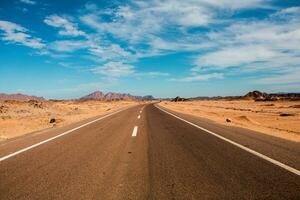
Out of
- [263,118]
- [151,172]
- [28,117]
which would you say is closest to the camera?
[151,172]

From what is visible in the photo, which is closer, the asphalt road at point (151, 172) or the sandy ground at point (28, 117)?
the asphalt road at point (151, 172)

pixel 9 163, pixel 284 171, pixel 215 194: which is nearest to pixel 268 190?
pixel 215 194

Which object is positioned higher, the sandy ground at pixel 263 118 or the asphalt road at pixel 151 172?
the asphalt road at pixel 151 172

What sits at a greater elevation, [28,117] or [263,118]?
[28,117]

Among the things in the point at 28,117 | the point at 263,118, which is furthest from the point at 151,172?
the point at 263,118

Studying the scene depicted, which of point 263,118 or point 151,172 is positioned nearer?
point 151,172

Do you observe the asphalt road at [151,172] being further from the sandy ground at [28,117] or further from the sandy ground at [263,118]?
the sandy ground at [28,117]

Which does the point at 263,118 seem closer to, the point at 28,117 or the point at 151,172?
the point at 28,117

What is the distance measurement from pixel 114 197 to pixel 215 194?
1.56 m

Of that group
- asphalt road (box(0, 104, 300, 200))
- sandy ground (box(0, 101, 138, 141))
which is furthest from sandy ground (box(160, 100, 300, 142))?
sandy ground (box(0, 101, 138, 141))

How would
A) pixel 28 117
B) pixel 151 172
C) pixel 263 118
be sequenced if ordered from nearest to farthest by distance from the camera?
pixel 151 172 → pixel 28 117 → pixel 263 118

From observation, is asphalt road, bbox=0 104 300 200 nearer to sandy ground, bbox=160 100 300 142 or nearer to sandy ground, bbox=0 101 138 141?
sandy ground, bbox=160 100 300 142

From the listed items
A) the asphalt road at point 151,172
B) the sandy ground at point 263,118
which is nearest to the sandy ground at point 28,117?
the asphalt road at point 151,172

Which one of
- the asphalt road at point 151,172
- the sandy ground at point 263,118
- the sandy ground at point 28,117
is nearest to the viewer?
the asphalt road at point 151,172
